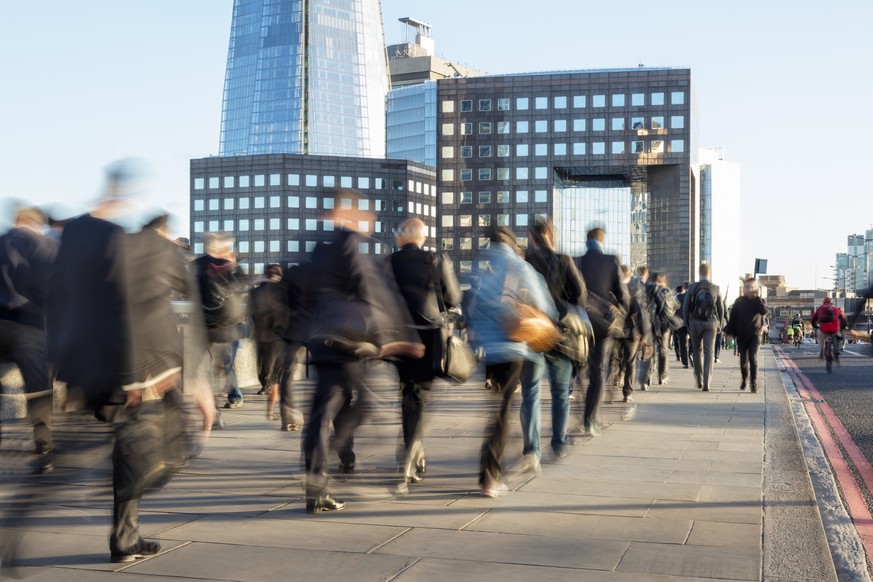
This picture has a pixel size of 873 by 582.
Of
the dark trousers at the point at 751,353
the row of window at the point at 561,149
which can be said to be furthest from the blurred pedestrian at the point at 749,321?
the row of window at the point at 561,149

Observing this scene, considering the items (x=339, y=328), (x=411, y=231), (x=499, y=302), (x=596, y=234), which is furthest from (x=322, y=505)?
(x=596, y=234)

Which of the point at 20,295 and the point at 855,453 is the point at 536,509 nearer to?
the point at 20,295

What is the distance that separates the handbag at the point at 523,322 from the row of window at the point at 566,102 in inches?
3803

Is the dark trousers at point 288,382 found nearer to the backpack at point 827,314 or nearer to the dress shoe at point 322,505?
the dress shoe at point 322,505

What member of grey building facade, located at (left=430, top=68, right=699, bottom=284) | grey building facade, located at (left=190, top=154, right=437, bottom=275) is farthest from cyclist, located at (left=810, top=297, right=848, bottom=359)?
grey building facade, located at (left=190, top=154, right=437, bottom=275)

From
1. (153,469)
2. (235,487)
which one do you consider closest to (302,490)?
(235,487)

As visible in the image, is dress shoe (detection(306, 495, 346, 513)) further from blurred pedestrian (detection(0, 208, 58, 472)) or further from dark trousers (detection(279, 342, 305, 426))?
dark trousers (detection(279, 342, 305, 426))

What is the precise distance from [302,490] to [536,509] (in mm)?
1648

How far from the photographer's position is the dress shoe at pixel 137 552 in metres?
5.01

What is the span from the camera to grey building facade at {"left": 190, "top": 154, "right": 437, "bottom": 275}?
403 feet

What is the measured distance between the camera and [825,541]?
565 cm

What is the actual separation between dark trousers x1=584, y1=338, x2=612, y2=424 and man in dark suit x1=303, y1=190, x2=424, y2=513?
424cm

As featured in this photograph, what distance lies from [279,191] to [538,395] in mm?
117438

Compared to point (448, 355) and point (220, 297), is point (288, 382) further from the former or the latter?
point (448, 355)
